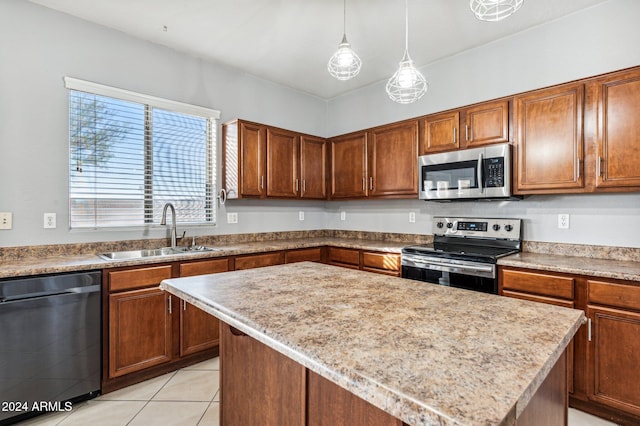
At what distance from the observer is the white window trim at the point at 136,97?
2.58 metres

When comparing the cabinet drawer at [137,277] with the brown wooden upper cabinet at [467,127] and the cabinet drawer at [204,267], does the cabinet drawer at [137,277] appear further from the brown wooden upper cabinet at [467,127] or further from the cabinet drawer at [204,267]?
the brown wooden upper cabinet at [467,127]

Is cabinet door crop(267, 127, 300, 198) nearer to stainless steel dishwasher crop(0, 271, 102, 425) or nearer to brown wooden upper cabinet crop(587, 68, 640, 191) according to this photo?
stainless steel dishwasher crop(0, 271, 102, 425)

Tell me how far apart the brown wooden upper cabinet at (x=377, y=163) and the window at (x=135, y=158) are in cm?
151

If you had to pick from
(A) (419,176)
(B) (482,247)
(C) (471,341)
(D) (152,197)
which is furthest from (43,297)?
(B) (482,247)

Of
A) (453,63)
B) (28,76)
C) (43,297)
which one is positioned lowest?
(43,297)

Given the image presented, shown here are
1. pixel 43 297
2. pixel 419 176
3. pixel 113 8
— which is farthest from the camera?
pixel 419 176

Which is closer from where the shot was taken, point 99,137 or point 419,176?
point 99,137

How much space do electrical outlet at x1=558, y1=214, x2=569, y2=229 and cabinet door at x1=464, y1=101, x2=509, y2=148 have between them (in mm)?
765

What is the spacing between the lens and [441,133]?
10.2ft

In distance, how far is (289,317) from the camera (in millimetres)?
1084

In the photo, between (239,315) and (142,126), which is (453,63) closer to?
(142,126)

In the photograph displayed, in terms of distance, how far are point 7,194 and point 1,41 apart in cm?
108

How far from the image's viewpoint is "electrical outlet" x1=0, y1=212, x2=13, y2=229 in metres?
2.28

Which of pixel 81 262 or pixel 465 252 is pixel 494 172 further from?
pixel 81 262
